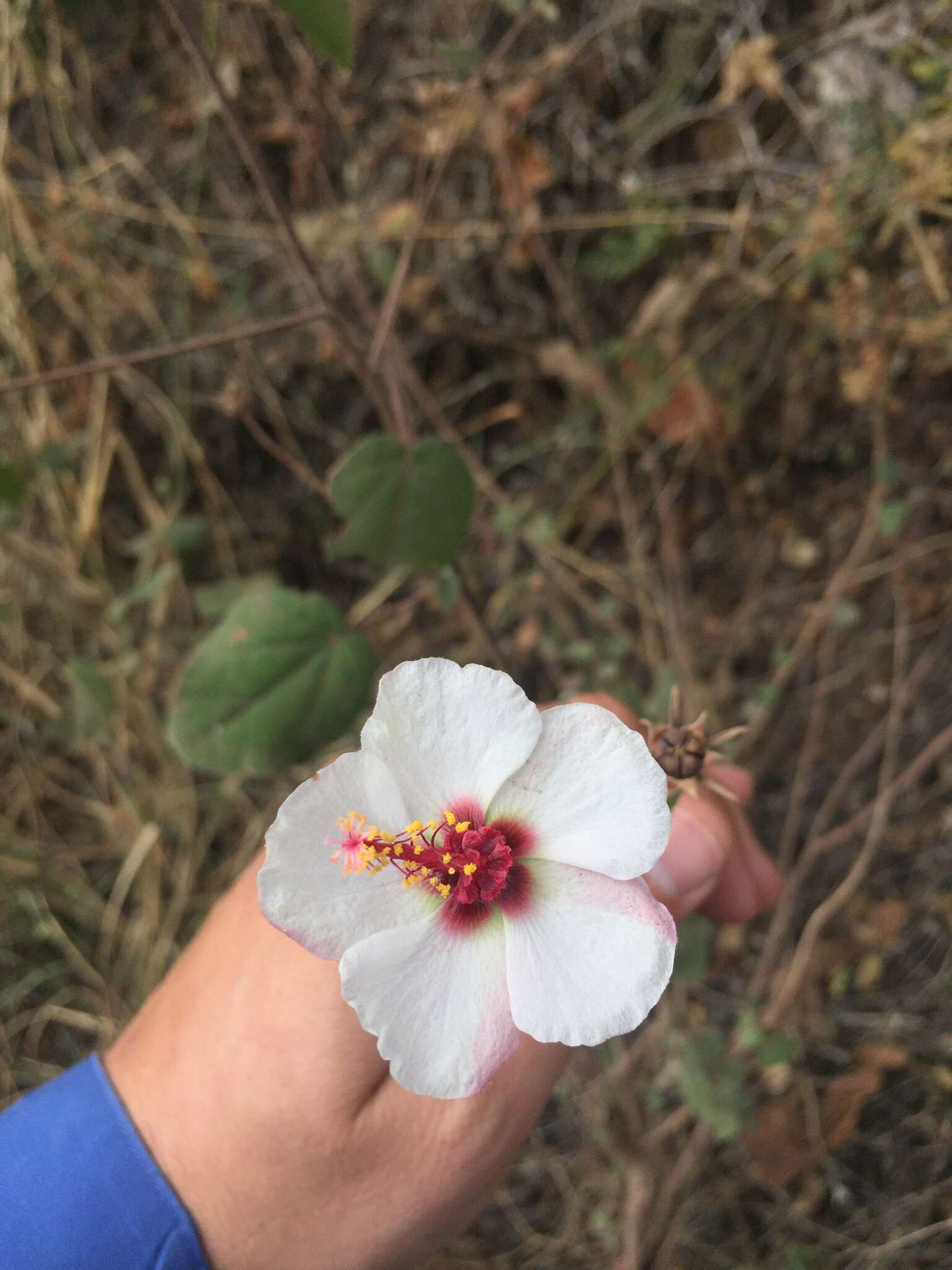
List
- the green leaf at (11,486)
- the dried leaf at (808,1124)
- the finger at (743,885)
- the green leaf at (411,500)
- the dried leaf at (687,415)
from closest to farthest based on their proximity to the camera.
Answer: the green leaf at (411,500) → the finger at (743,885) → the green leaf at (11,486) → the dried leaf at (808,1124) → the dried leaf at (687,415)

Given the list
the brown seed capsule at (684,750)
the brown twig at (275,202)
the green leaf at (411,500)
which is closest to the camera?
the brown seed capsule at (684,750)

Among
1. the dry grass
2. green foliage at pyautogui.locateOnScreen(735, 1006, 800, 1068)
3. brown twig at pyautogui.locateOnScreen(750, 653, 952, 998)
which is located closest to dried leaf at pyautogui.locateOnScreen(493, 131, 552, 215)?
the dry grass

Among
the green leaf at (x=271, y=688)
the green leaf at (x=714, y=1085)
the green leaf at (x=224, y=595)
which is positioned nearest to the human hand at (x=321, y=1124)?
the green leaf at (x=271, y=688)

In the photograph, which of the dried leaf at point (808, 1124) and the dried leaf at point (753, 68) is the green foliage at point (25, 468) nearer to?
the dried leaf at point (753, 68)

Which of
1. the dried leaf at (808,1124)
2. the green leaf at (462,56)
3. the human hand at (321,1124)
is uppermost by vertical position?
the green leaf at (462,56)

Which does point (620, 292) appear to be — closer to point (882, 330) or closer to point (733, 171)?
point (733, 171)

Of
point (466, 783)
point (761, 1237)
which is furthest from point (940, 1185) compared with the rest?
point (466, 783)
